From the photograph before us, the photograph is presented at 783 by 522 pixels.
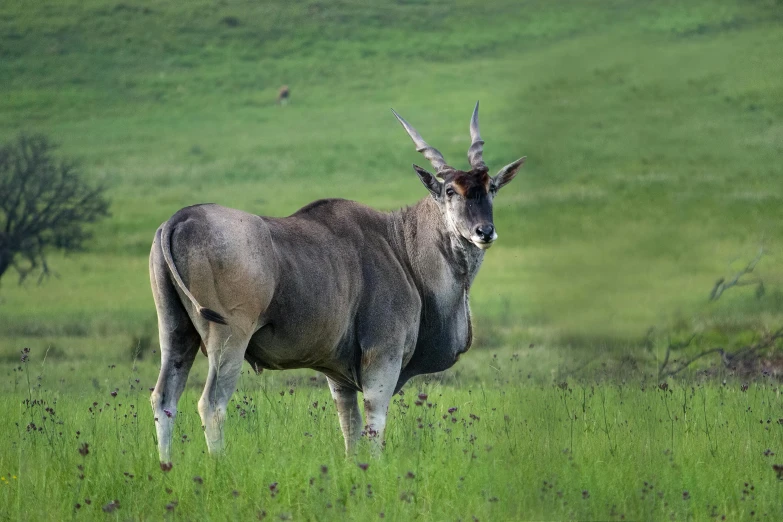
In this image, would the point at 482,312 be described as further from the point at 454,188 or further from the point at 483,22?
the point at 483,22

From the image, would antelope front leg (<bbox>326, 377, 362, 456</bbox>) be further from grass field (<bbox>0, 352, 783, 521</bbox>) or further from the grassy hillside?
the grassy hillside

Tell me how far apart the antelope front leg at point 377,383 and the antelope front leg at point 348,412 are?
406 mm

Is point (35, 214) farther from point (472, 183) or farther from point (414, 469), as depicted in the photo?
point (414, 469)

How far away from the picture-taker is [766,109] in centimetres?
1730

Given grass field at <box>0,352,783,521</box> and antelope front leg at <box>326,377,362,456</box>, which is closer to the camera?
grass field at <box>0,352,783,521</box>

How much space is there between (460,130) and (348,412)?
43.2 metres

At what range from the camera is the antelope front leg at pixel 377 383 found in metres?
7.27

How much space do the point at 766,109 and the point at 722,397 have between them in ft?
29.9

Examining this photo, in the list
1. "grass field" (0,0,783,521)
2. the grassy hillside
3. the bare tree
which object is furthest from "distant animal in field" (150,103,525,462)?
the bare tree

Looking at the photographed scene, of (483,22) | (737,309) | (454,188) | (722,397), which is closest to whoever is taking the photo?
(454,188)

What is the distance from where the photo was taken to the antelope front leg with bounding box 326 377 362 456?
25.2 ft

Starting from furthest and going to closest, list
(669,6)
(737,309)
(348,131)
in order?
(348,131)
(737,309)
(669,6)

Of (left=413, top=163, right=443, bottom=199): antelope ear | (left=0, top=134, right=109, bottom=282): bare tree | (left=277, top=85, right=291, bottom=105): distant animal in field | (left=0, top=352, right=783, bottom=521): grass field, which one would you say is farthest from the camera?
(left=277, top=85, right=291, bottom=105): distant animal in field

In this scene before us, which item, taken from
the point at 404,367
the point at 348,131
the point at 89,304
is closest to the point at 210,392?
the point at 404,367
